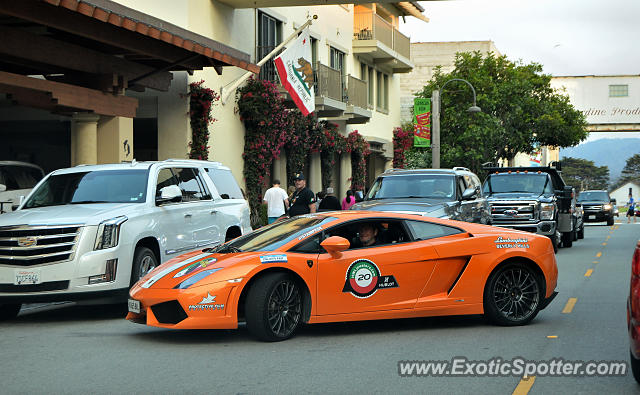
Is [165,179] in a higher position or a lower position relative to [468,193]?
higher

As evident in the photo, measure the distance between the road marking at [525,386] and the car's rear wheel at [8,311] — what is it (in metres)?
6.99

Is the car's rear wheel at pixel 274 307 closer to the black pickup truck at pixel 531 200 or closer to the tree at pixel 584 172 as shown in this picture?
the black pickup truck at pixel 531 200

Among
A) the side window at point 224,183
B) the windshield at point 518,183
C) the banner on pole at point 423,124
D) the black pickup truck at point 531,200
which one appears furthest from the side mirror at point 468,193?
the banner on pole at point 423,124

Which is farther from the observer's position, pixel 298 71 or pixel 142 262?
pixel 298 71

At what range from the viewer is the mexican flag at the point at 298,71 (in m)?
24.1

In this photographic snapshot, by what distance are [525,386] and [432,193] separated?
1075 centimetres

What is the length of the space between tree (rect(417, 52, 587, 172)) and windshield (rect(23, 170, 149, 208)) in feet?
97.9

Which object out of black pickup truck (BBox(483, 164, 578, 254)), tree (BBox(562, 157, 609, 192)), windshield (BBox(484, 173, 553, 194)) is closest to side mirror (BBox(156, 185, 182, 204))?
black pickup truck (BBox(483, 164, 578, 254))

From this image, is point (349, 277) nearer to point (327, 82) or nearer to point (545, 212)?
point (545, 212)

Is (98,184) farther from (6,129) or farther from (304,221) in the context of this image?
(6,129)

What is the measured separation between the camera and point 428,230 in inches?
397

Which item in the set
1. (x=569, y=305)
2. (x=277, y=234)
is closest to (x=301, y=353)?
(x=277, y=234)

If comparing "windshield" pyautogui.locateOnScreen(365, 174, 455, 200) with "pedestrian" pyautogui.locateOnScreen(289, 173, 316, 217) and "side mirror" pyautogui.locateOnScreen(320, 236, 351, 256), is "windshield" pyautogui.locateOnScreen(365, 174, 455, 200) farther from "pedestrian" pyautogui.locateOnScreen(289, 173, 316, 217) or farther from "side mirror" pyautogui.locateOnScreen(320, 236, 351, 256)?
"side mirror" pyautogui.locateOnScreen(320, 236, 351, 256)

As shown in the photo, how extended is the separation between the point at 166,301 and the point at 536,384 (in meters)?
3.74
